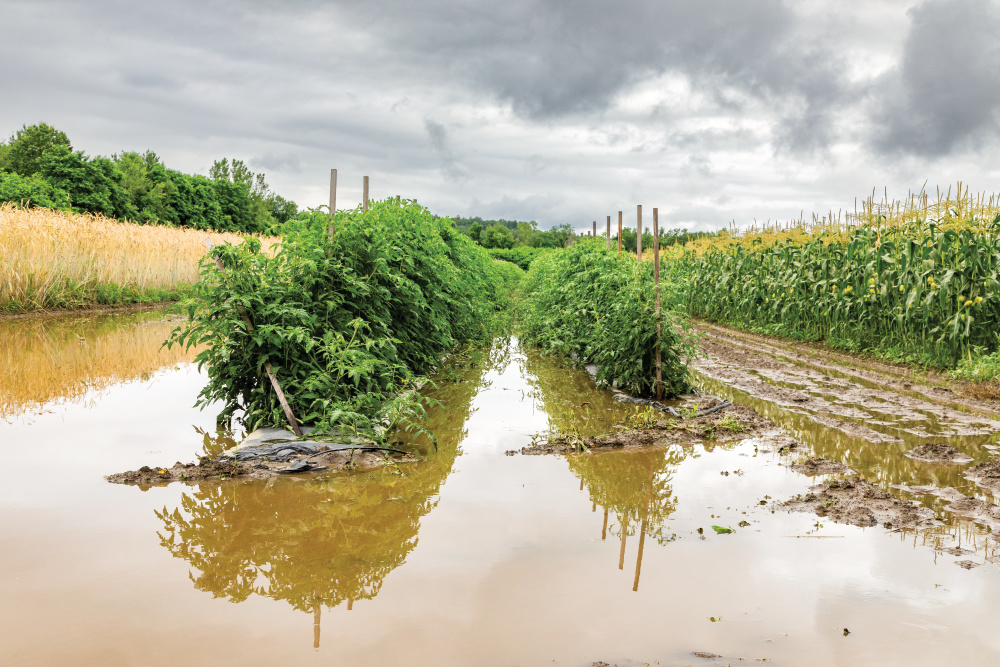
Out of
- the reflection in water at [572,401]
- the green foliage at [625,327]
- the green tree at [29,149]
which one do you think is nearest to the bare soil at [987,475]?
the reflection in water at [572,401]

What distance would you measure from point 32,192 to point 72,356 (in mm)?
41849

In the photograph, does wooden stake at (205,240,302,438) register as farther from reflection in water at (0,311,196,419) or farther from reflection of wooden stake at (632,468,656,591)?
reflection of wooden stake at (632,468,656,591)

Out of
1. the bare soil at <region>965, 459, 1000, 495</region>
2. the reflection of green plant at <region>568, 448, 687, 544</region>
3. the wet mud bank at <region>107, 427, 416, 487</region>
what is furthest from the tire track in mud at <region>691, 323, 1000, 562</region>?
the wet mud bank at <region>107, 427, 416, 487</region>

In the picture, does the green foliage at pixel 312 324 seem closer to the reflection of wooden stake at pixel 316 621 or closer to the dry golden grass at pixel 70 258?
the reflection of wooden stake at pixel 316 621

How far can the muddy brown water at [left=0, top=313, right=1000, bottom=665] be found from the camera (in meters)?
3.47

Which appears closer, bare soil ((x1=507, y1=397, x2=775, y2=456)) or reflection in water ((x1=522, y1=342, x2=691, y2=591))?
reflection in water ((x1=522, y1=342, x2=691, y2=591))

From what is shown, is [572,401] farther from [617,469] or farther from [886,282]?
[886,282]

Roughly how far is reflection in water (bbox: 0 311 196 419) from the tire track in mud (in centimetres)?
871

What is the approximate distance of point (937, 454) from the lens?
6.86 metres

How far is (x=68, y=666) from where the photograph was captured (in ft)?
10.7

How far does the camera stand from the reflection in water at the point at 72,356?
9562mm

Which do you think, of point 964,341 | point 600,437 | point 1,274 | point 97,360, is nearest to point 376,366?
point 600,437

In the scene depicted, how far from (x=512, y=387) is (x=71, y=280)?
1520 centimetres

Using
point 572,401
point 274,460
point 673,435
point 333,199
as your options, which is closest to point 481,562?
point 274,460
